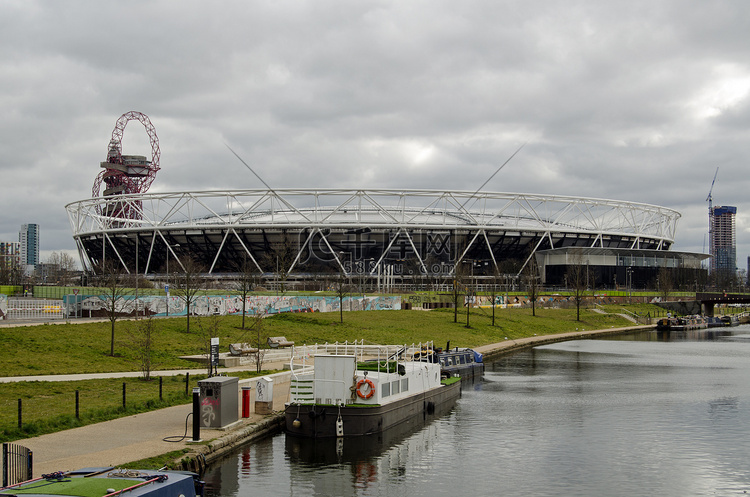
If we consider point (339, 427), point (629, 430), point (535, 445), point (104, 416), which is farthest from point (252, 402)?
point (629, 430)

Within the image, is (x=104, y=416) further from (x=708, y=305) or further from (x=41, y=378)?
(x=708, y=305)

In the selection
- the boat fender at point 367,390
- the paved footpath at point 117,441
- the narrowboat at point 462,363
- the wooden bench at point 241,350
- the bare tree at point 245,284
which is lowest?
the narrowboat at point 462,363

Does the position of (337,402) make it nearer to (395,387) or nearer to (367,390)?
(367,390)

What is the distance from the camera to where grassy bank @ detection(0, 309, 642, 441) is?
20.5 meters

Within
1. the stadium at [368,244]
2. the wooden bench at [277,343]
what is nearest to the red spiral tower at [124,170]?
the stadium at [368,244]

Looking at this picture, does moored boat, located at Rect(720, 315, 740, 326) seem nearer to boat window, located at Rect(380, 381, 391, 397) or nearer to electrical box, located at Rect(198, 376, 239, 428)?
boat window, located at Rect(380, 381, 391, 397)

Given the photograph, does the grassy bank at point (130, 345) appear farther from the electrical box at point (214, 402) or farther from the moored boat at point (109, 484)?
the moored boat at point (109, 484)

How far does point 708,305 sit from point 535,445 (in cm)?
10219

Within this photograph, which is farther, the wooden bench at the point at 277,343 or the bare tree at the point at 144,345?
the wooden bench at the point at 277,343

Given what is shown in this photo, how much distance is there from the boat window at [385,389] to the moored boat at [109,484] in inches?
466

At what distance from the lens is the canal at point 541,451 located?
59.5 ft

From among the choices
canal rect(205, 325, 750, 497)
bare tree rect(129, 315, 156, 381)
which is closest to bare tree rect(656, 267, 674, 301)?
canal rect(205, 325, 750, 497)

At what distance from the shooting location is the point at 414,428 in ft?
84.8

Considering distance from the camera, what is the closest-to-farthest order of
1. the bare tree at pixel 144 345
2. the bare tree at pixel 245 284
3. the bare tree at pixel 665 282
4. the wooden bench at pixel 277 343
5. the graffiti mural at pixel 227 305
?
the bare tree at pixel 144 345 → the wooden bench at pixel 277 343 → the bare tree at pixel 245 284 → the graffiti mural at pixel 227 305 → the bare tree at pixel 665 282
